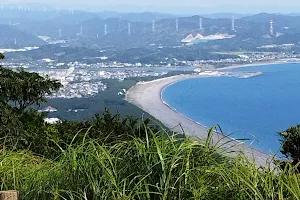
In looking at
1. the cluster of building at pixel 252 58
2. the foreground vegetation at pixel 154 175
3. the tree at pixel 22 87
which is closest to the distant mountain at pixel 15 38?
the cluster of building at pixel 252 58

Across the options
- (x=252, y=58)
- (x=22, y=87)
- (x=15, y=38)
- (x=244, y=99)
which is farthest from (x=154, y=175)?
(x=15, y=38)

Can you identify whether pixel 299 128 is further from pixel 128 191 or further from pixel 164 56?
pixel 164 56

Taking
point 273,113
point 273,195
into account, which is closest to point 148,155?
point 273,195

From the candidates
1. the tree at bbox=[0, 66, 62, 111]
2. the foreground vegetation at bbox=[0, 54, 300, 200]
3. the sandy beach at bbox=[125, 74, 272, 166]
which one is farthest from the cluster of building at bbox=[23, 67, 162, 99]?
the foreground vegetation at bbox=[0, 54, 300, 200]

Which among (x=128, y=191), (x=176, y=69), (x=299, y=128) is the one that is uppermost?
(x=128, y=191)

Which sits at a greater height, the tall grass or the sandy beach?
the tall grass

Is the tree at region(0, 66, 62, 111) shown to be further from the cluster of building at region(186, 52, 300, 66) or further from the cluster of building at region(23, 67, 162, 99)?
the cluster of building at region(186, 52, 300, 66)

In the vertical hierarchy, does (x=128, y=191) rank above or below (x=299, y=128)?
above
